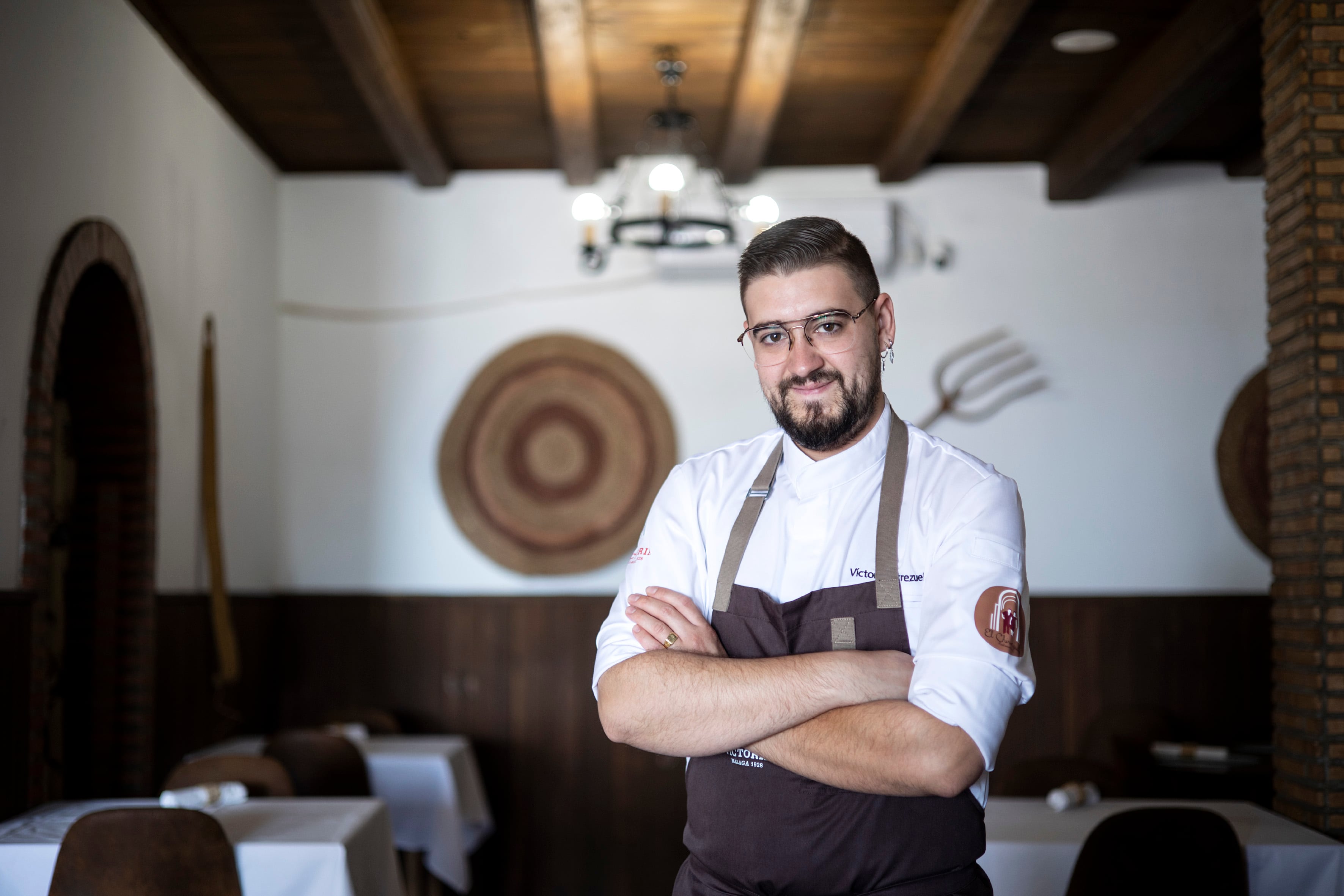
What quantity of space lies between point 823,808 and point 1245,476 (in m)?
4.87

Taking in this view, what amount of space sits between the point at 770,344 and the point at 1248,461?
480 cm

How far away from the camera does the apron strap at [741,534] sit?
1808 mm

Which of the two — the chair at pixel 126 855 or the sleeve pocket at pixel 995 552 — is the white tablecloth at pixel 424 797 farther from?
the sleeve pocket at pixel 995 552

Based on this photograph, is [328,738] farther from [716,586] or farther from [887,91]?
[887,91]

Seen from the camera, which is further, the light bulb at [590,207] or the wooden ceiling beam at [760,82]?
the light bulb at [590,207]

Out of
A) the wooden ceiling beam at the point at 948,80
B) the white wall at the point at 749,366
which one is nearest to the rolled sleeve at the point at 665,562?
the wooden ceiling beam at the point at 948,80

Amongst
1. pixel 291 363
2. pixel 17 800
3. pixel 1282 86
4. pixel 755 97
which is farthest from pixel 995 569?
pixel 291 363

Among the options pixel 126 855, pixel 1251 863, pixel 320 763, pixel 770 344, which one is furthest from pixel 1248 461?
pixel 126 855

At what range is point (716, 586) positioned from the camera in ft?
5.98

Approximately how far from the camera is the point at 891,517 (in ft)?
5.69

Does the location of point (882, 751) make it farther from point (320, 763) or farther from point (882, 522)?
point (320, 763)

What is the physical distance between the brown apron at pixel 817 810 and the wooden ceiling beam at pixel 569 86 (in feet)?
9.42

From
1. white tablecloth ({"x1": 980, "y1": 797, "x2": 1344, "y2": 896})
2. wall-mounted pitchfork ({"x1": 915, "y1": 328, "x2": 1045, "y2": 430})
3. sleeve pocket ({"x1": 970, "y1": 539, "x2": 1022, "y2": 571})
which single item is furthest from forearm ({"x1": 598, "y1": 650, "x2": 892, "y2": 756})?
wall-mounted pitchfork ({"x1": 915, "y1": 328, "x2": 1045, "y2": 430})

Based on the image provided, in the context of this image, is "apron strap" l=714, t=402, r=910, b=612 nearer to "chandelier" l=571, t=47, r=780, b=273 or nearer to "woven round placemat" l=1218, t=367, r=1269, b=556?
"chandelier" l=571, t=47, r=780, b=273
